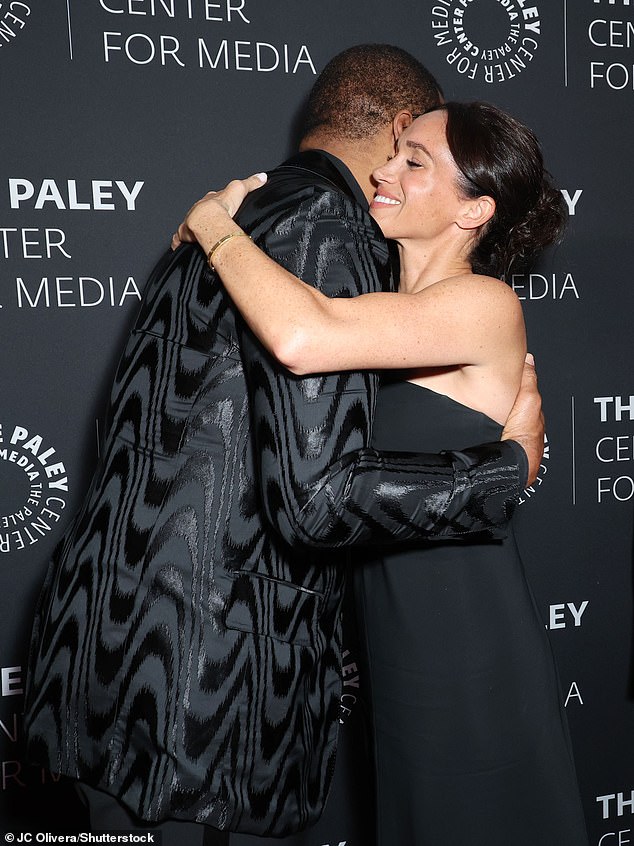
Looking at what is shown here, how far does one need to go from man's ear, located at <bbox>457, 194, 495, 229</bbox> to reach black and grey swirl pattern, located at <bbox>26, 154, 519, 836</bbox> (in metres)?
0.29

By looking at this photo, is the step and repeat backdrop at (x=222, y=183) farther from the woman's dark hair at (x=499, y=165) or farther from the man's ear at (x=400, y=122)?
the woman's dark hair at (x=499, y=165)

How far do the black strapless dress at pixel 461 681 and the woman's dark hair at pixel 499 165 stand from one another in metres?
0.34

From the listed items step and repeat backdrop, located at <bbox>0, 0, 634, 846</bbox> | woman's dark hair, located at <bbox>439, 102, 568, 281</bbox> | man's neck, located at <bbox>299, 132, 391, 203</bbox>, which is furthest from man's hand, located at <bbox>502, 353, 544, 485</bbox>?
step and repeat backdrop, located at <bbox>0, 0, 634, 846</bbox>

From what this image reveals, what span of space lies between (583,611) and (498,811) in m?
1.05

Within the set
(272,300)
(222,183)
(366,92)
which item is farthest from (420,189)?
(222,183)

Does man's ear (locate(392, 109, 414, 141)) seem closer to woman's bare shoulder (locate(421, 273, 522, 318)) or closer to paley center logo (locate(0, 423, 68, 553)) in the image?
woman's bare shoulder (locate(421, 273, 522, 318))

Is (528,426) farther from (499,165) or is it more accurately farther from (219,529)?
(219,529)

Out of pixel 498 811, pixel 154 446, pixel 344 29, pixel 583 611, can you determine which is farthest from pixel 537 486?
pixel 154 446

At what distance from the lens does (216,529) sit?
42.9 inches

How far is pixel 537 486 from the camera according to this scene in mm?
2191

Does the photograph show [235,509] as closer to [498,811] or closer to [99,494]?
[99,494]

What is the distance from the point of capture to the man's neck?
1.40m

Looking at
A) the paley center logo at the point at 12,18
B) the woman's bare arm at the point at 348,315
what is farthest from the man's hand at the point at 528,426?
the paley center logo at the point at 12,18

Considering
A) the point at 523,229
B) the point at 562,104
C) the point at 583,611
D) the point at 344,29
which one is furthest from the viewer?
the point at 583,611
